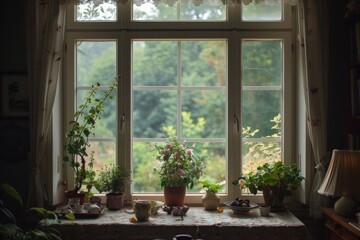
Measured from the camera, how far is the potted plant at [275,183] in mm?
3025

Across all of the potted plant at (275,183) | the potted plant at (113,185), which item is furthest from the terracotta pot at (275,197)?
the potted plant at (113,185)

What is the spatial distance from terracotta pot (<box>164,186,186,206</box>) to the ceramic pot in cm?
18

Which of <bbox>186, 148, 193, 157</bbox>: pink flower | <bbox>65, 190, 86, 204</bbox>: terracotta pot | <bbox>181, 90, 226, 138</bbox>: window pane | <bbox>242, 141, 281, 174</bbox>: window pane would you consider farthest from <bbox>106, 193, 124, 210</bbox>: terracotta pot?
<bbox>242, 141, 281, 174</bbox>: window pane

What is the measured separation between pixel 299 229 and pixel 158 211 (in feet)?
3.36

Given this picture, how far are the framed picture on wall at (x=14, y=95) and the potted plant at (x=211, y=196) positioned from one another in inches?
60.1

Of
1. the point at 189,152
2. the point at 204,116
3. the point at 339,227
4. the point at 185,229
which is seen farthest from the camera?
the point at 204,116

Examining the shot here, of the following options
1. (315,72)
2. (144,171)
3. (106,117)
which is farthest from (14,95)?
(315,72)

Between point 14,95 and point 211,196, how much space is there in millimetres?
1726

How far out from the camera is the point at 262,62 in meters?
3.33

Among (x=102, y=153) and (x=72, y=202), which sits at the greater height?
(x=102, y=153)

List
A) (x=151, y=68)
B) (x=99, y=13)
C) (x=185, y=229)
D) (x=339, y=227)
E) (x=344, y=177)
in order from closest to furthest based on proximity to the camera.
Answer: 1. (x=344, y=177)
2. (x=339, y=227)
3. (x=185, y=229)
4. (x=99, y=13)
5. (x=151, y=68)

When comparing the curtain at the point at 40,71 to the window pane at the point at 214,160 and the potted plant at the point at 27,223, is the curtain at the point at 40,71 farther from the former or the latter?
the window pane at the point at 214,160

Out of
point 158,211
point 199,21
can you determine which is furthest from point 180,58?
point 158,211

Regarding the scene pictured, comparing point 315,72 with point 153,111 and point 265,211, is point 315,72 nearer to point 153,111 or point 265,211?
point 265,211
